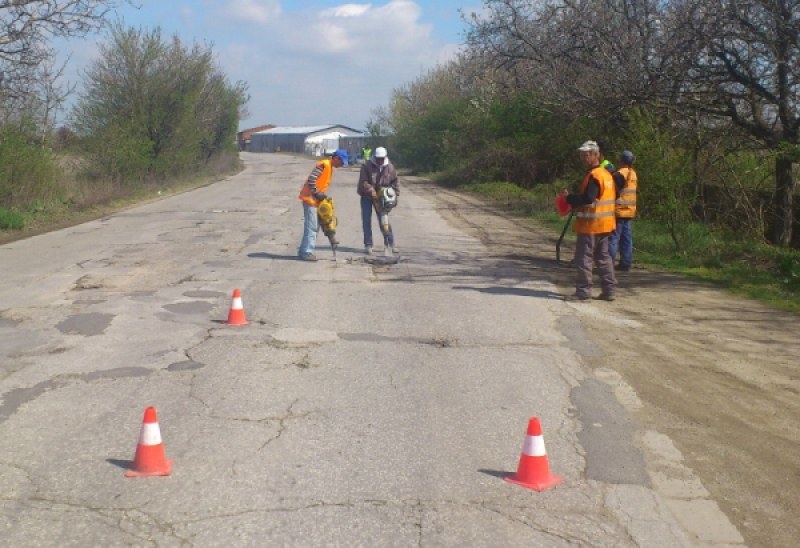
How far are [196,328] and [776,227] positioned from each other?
37.0 ft

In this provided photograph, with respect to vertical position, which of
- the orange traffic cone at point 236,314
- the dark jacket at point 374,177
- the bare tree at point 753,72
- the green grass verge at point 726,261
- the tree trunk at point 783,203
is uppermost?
the bare tree at point 753,72

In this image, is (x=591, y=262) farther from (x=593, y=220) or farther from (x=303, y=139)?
(x=303, y=139)

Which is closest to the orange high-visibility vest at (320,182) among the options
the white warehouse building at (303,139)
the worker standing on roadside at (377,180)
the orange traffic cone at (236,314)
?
the worker standing on roadside at (377,180)

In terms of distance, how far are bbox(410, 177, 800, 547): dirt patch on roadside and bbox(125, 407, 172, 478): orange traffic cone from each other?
3240 millimetres

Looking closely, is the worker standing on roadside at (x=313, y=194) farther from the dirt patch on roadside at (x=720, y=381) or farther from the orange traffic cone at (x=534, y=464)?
the orange traffic cone at (x=534, y=464)

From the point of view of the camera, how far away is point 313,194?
14.1 metres

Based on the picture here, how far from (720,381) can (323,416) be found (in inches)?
139

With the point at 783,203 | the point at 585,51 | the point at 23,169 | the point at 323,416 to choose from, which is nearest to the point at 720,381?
the point at 323,416

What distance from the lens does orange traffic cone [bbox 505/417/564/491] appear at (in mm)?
5199

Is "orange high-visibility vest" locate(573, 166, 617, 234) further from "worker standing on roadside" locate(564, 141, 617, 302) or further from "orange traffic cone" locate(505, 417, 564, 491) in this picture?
"orange traffic cone" locate(505, 417, 564, 491)

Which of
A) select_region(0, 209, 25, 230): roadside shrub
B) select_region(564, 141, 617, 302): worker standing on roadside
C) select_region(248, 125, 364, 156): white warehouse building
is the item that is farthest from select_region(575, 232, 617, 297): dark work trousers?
select_region(248, 125, 364, 156): white warehouse building

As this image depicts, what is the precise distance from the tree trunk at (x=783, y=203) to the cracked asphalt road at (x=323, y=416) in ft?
18.2

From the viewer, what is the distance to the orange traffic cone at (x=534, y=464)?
Result: 5199 mm

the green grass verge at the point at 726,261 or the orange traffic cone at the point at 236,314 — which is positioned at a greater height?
the orange traffic cone at the point at 236,314
